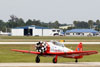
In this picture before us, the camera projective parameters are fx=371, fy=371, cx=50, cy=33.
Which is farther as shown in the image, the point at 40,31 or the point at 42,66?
the point at 40,31

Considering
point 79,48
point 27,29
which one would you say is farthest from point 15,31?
point 79,48

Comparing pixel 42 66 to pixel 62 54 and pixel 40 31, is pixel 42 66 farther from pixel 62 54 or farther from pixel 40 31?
pixel 40 31

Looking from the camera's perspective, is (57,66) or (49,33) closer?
(57,66)

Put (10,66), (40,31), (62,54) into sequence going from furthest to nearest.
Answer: (40,31), (62,54), (10,66)

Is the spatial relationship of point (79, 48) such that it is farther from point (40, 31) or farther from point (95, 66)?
point (40, 31)

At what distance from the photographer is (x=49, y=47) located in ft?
89.9

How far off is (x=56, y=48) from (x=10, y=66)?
17.5ft

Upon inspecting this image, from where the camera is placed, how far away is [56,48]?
1087 inches

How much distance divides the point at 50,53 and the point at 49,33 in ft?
488

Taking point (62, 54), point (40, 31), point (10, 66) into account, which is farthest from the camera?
point (40, 31)

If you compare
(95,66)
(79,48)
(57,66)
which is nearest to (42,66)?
(57,66)

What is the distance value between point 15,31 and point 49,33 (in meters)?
16.1

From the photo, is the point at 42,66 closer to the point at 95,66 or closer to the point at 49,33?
the point at 95,66

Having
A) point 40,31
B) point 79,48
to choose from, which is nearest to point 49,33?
point 40,31
